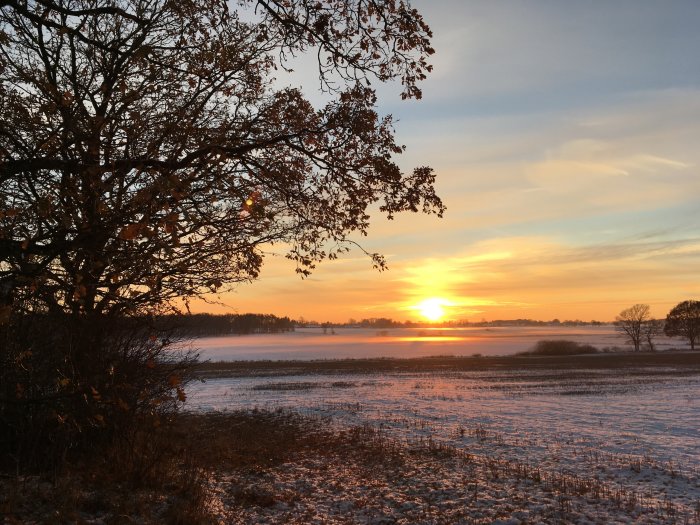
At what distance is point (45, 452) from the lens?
843 cm

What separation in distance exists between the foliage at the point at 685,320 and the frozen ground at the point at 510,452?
62676mm

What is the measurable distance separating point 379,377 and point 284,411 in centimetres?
2065

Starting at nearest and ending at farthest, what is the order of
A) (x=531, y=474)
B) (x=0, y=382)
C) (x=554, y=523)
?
(x=0, y=382) → (x=554, y=523) → (x=531, y=474)

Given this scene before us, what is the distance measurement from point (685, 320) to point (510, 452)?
90041 millimetres

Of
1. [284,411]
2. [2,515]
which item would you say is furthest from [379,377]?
[2,515]

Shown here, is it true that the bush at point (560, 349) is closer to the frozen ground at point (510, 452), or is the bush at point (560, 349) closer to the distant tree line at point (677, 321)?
the distant tree line at point (677, 321)

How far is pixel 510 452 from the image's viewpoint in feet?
48.1

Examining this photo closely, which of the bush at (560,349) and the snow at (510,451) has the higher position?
the snow at (510,451)

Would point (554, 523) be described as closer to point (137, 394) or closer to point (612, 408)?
point (137, 394)

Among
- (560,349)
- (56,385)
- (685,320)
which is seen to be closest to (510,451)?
(56,385)

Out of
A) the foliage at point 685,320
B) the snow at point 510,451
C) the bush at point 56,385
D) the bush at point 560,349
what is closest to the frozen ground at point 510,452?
the snow at point 510,451

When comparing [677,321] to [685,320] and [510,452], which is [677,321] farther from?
[510,452]

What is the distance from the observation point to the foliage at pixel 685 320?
84.7 meters

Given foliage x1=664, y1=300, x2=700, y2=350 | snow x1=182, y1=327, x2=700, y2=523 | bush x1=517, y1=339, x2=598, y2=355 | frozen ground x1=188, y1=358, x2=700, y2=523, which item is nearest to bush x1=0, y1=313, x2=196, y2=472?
frozen ground x1=188, y1=358, x2=700, y2=523
